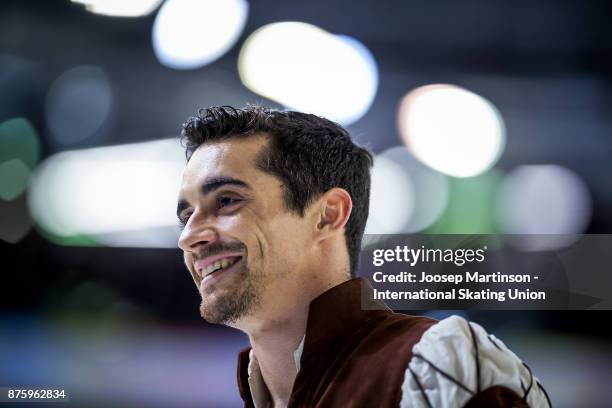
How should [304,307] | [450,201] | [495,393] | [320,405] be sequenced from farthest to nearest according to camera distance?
[450,201], [304,307], [320,405], [495,393]

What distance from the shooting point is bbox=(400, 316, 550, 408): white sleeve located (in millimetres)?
1000

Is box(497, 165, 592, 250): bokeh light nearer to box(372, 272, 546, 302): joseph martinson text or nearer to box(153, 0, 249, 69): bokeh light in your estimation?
box(372, 272, 546, 302): joseph martinson text

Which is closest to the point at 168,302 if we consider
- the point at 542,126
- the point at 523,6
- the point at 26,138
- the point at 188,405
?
the point at 188,405

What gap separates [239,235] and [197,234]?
0.09 metres

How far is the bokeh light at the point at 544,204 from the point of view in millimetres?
2008

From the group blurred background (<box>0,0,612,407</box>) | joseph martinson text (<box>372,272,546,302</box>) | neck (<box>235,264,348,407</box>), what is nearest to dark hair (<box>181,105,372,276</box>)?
neck (<box>235,264,348,407</box>)

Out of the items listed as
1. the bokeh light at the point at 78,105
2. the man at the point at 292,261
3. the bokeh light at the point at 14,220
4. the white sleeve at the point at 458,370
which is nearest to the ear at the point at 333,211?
the man at the point at 292,261

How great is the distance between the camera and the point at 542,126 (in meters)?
2.12

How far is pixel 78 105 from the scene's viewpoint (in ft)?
7.16

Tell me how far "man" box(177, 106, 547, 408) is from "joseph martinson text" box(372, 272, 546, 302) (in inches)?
15.8

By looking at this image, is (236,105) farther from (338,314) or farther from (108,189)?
(338,314)

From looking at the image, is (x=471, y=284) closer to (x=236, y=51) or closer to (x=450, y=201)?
(x=450, y=201)

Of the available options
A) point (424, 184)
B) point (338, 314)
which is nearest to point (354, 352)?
point (338, 314)

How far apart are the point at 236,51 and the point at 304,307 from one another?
109 centimetres
